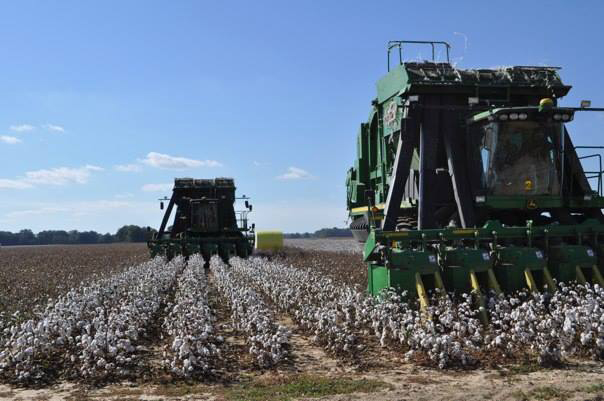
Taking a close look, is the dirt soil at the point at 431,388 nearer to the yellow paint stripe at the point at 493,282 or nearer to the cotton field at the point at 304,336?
the cotton field at the point at 304,336

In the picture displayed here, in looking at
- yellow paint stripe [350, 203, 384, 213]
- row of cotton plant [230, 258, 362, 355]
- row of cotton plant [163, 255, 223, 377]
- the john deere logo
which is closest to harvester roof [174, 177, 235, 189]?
row of cotton plant [230, 258, 362, 355]

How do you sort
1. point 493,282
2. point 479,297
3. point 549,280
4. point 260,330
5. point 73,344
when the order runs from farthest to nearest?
point 549,280
point 493,282
point 479,297
point 260,330
point 73,344

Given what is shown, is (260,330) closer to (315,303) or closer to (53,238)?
(315,303)

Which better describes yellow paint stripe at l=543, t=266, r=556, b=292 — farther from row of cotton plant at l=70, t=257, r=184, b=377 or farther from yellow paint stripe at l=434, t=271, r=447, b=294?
row of cotton plant at l=70, t=257, r=184, b=377

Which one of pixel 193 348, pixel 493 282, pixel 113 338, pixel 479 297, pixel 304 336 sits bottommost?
pixel 304 336

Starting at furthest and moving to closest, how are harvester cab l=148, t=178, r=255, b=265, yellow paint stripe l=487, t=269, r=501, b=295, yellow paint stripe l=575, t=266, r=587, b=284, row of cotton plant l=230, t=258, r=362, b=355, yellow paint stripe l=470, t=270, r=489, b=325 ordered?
harvester cab l=148, t=178, r=255, b=265, yellow paint stripe l=575, t=266, r=587, b=284, yellow paint stripe l=487, t=269, r=501, b=295, yellow paint stripe l=470, t=270, r=489, b=325, row of cotton plant l=230, t=258, r=362, b=355

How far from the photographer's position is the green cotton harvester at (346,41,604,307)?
925cm

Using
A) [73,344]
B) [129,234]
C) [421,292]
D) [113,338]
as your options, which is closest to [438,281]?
[421,292]

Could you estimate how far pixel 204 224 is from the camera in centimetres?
2648

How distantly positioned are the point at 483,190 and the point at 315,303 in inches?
123

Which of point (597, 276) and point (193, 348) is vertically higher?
point (597, 276)

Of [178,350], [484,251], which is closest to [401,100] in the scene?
[484,251]

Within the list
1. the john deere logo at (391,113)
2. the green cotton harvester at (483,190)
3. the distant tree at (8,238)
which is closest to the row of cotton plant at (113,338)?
the green cotton harvester at (483,190)

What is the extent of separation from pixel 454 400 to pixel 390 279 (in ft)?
10.9
